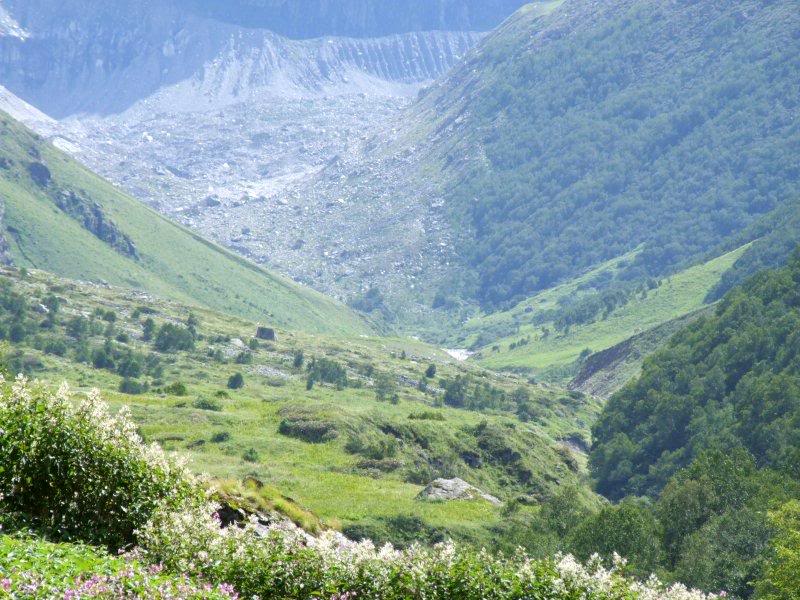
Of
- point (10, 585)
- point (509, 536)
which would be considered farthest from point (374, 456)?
point (10, 585)

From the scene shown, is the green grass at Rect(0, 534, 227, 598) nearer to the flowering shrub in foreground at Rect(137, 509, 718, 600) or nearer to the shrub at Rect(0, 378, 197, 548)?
the flowering shrub in foreground at Rect(137, 509, 718, 600)

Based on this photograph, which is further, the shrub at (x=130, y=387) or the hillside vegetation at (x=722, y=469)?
the shrub at (x=130, y=387)

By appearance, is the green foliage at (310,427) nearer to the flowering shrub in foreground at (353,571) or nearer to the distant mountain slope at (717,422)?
the flowering shrub in foreground at (353,571)

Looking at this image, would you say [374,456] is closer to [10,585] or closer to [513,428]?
[513,428]

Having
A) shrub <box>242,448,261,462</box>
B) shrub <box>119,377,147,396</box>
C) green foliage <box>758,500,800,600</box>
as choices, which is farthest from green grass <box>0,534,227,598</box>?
shrub <box>119,377,147,396</box>

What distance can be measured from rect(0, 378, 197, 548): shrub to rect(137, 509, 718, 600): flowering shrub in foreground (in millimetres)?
1639

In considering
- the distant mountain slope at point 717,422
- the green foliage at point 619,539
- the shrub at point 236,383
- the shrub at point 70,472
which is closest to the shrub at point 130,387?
the shrub at point 236,383

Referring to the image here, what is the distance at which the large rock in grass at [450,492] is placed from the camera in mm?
78000

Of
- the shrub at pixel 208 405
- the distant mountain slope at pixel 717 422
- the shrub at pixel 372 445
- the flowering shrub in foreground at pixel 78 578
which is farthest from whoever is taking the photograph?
the distant mountain slope at pixel 717 422

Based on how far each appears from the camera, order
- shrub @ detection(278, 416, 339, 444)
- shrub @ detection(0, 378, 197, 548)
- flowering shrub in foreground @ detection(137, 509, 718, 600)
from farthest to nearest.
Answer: shrub @ detection(278, 416, 339, 444)
shrub @ detection(0, 378, 197, 548)
flowering shrub in foreground @ detection(137, 509, 718, 600)

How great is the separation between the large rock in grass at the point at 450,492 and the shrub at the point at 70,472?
46848 millimetres

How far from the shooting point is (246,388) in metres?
177

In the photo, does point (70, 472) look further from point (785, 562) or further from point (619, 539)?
point (619, 539)

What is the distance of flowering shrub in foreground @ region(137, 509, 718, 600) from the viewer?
29172 mm
